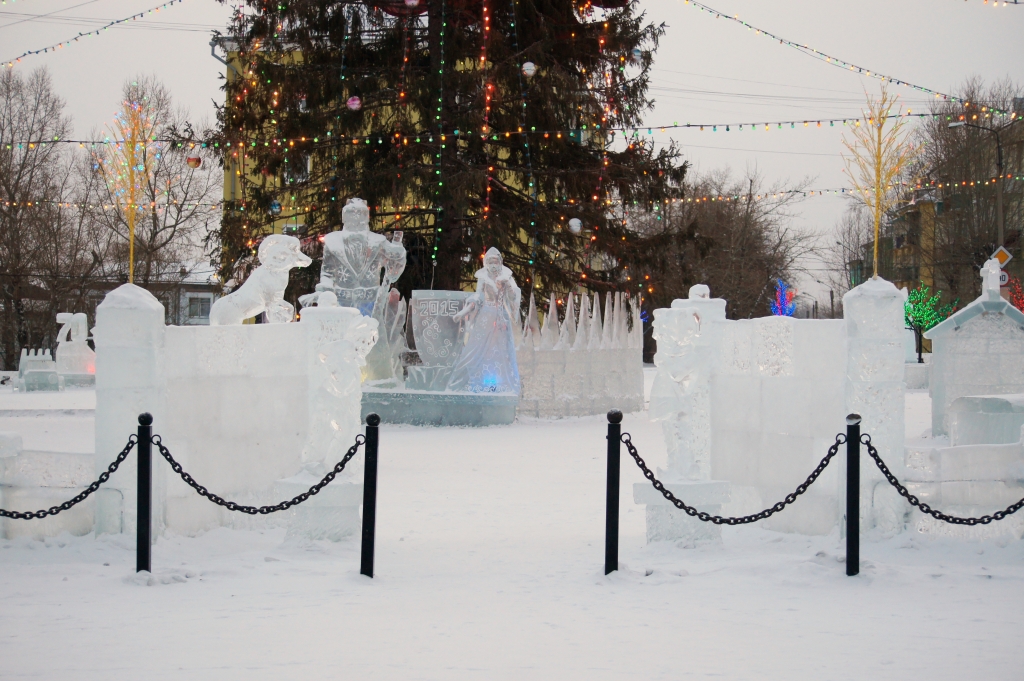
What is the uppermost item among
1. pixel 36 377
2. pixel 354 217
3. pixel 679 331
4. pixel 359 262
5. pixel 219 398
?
pixel 354 217

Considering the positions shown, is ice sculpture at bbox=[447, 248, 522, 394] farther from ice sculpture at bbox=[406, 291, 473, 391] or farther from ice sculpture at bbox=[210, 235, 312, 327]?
ice sculpture at bbox=[210, 235, 312, 327]

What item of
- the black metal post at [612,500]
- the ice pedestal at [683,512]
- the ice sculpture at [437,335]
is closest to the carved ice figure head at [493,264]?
the ice sculpture at [437,335]

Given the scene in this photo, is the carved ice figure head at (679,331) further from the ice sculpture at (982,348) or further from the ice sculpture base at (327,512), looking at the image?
the ice sculpture at (982,348)

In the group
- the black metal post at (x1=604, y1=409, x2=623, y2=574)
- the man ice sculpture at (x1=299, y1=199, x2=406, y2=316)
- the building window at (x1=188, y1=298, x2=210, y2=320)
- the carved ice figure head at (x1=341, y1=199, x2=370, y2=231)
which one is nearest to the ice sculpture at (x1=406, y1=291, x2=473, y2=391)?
the man ice sculpture at (x1=299, y1=199, x2=406, y2=316)

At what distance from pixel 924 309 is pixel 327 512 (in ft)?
117

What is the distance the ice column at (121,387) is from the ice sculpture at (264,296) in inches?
121

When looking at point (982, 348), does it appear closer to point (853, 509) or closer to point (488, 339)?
point (488, 339)

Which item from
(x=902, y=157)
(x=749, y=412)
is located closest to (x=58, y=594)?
(x=749, y=412)

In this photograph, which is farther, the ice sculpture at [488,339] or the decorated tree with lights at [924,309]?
the decorated tree with lights at [924,309]

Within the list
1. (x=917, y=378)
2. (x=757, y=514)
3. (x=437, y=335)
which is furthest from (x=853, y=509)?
(x=917, y=378)

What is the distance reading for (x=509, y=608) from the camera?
18.6ft

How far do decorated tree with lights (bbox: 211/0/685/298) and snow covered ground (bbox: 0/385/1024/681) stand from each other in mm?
14261

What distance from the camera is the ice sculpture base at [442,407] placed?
56.0 ft

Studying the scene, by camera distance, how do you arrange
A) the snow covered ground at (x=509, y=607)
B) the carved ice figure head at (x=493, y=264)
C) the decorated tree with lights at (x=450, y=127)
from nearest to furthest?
the snow covered ground at (x=509, y=607), the carved ice figure head at (x=493, y=264), the decorated tree with lights at (x=450, y=127)
